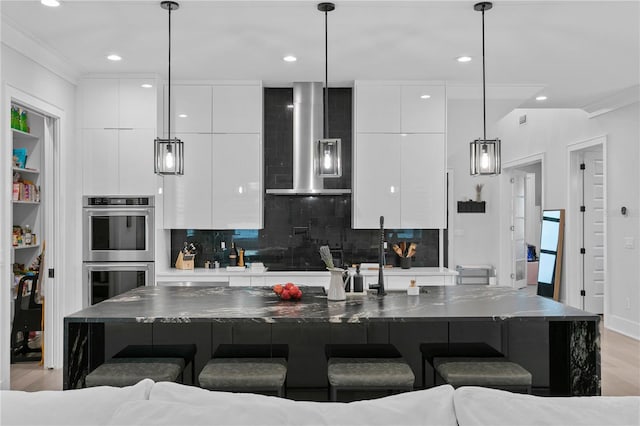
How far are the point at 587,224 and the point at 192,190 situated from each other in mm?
5294

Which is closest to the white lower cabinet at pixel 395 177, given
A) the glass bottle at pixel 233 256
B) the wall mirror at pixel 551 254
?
the glass bottle at pixel 233 256

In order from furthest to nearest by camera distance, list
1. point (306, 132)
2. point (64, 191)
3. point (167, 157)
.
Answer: point (306, 132), point (64, 191), point (167, 157)

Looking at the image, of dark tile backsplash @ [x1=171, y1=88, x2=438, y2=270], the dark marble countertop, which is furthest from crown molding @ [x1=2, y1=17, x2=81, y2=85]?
the dark marble countertop

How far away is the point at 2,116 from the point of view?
12.5 ft

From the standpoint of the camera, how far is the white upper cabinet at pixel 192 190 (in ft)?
17.6

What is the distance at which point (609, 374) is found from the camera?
4.60 m

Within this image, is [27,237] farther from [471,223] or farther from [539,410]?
[471,223]

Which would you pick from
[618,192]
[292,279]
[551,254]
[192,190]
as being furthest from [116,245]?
[551,254]

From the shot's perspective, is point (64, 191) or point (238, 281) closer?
point (64, 191)

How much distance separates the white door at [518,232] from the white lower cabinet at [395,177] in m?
3.81

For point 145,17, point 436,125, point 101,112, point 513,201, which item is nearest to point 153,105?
point 101,112

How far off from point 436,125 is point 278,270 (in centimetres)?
225

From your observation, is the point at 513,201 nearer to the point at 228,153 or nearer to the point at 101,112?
the point at 228,153

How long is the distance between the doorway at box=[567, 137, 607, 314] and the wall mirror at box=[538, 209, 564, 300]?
0.29 meters
